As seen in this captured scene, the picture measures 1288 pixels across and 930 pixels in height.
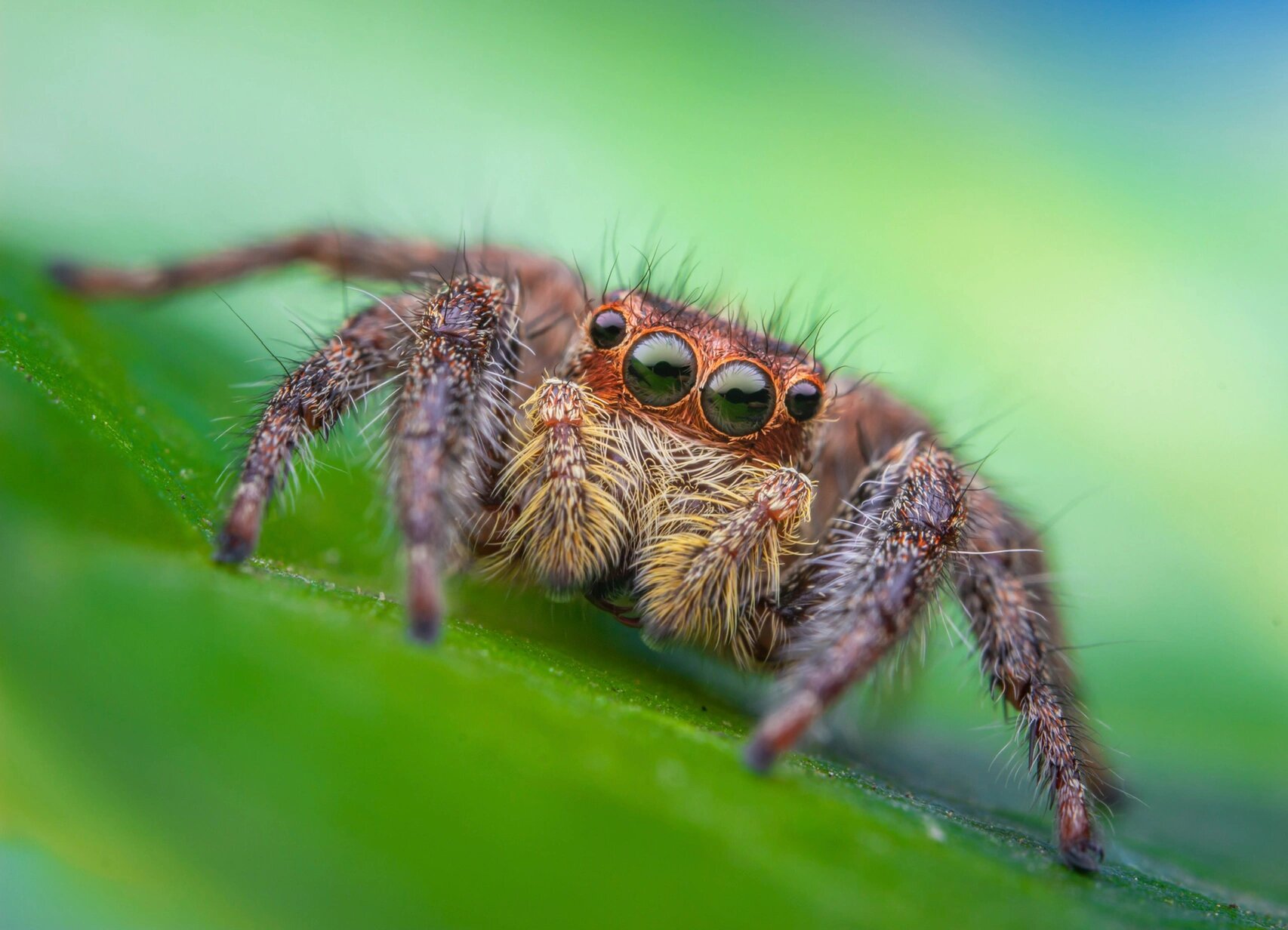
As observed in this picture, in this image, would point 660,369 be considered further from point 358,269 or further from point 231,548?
point 358,269

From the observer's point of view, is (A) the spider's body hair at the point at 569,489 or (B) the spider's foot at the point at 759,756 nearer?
(B) the spider's foot at the point at 759,756

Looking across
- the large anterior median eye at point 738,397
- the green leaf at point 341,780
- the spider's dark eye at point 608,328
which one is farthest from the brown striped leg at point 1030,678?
the spider's dark eye at point 608,328

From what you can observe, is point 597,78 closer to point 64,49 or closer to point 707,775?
point 64,49

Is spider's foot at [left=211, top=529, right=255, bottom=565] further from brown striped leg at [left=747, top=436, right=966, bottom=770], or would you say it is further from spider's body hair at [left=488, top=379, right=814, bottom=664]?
brown striped leg at [left=747, top=436, right=966, bottom=770]

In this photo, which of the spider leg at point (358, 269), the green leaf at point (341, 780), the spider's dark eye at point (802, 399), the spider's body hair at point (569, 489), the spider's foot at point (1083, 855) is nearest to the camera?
the green leaf at point (341, 780)

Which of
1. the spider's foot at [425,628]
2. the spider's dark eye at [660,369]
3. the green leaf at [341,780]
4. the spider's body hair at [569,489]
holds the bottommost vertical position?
the green leaf at [341,780]

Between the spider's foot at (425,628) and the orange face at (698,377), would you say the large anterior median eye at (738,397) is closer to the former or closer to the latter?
the orange face at (698,377)

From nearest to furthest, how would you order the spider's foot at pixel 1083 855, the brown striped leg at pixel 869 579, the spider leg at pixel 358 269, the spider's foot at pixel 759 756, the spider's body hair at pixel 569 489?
1. the spider's foot at pixel 759 756
2. the brown striped leg at pixel 869 579
3. the spider's foot at pixel 1083 855
4. the spider's body hair at pixel 569 489
5. the spider leg at pixel 358 269
